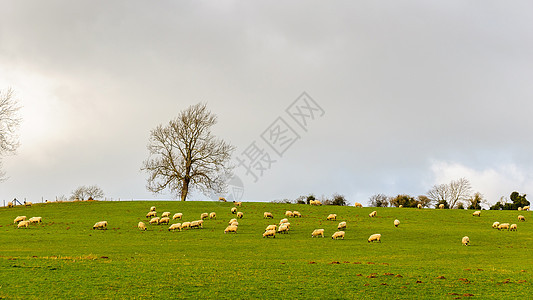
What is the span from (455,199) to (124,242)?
111938mm

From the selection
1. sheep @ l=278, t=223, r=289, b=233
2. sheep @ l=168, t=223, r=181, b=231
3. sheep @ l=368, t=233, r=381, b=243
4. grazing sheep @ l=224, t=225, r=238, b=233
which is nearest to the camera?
sheep @ l=368, t=233, r=381, b=243

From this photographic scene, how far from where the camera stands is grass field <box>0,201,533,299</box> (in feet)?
60.1

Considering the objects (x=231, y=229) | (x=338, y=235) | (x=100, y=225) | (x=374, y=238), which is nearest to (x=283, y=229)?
(x=231, y=229)

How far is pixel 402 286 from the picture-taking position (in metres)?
19.4

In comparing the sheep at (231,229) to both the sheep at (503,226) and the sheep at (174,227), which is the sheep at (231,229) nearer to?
the sheep at (174,227)

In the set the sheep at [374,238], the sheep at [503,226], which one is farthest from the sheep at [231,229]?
the sheep at [503,226]

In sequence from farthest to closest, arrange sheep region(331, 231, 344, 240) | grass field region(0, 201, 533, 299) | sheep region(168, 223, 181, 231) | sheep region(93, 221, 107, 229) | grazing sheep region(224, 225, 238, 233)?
sheep region(93, 221, 107, 229) < sheep region(168, 223, 181, 231) < grazing sheep region(224, 225, 238, 233) < sheep region(331, 231, 344, 240) < grass field region(0, 201, 533, 299)

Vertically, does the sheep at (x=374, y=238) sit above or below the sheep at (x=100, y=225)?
below

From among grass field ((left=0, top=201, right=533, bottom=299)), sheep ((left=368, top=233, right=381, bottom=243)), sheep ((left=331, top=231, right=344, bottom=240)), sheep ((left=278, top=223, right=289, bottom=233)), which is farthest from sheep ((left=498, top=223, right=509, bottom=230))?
sheep ((left=278, top=223, right=289, bottom=233))

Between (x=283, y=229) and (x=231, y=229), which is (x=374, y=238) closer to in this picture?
(x=283, y=229)

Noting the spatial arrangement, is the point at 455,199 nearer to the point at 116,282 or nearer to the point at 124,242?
the point at 124,242

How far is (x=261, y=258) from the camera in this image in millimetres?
29359

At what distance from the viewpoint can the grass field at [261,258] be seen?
18.3 m

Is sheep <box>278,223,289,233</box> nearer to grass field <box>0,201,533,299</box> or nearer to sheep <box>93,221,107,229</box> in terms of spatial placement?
grass field <box>0,201,533,299</box>
